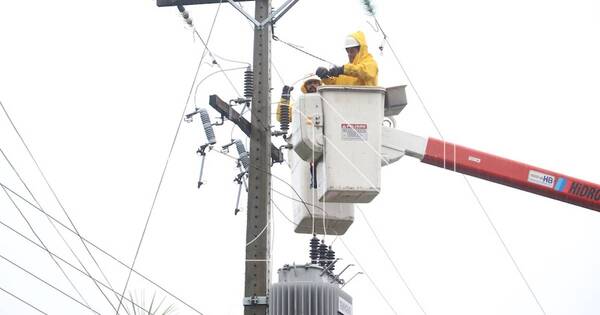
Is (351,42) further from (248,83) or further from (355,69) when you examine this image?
(248,83)

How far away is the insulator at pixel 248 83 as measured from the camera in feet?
54.7

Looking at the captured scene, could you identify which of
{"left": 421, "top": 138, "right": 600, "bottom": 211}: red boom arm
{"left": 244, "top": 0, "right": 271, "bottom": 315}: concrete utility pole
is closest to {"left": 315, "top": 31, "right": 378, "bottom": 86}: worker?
{"left": 244, "top": 0, "right": 271, "bottom": 315}: concrete utility pole

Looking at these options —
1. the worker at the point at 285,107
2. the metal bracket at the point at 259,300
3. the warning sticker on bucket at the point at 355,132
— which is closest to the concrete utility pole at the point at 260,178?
the metal bracket at the point at 259,300

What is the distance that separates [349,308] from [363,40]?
8.40 ft

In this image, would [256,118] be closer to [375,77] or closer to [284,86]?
[284,86]

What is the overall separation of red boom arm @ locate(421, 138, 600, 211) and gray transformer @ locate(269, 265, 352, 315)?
6.31 ft

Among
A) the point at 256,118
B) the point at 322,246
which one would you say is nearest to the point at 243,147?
the point at 256,118

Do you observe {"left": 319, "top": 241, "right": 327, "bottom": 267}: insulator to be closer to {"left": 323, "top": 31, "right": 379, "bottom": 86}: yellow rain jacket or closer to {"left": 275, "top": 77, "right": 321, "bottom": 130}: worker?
{"left": 275, "top": 77, "right": 321, "bottom": 130}: worker

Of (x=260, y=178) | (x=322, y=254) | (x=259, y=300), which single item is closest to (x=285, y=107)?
(x=260, y=178)

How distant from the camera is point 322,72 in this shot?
15.8 meters

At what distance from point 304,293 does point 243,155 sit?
200cm

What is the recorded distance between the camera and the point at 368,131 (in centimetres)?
1545

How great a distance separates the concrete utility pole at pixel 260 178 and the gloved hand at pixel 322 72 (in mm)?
1023

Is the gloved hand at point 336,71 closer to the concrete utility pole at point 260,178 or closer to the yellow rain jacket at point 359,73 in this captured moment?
the yellow rain jacket at point 359,73
